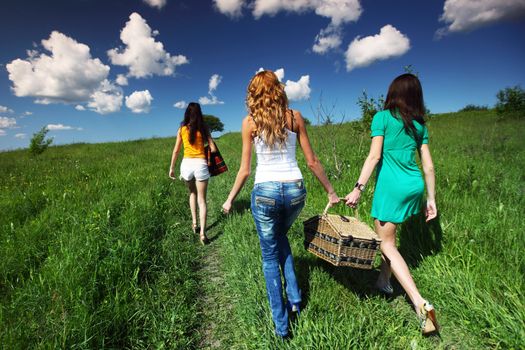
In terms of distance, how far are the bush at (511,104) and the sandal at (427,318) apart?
32115 millimetres

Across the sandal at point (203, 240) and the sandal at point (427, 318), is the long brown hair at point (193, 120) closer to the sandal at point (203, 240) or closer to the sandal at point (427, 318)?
the sandal at point (203, 240)

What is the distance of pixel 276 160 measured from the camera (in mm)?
2227

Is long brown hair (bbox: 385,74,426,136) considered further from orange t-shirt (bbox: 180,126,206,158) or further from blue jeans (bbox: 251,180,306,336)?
orange t-shirt (bbox: 180,126,206,158)

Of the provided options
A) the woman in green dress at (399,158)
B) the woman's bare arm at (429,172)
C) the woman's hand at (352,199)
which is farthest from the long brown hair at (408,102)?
the woman's hand at (352,199)

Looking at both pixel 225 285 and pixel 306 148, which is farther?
pixel 225 285

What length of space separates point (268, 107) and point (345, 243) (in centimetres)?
135

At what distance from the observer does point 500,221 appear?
→ 352 cm

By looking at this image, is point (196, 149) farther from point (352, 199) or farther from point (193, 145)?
point (352, 199)

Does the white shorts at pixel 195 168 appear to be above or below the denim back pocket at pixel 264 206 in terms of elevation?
above

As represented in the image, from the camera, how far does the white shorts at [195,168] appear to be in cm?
496

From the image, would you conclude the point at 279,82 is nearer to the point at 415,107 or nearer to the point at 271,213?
the point at 271,213

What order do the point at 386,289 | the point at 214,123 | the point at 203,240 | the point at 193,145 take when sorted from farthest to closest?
1. the point at 214,123
2. the point at 193,145
3. the point at 203,240
4. the point at 386,289

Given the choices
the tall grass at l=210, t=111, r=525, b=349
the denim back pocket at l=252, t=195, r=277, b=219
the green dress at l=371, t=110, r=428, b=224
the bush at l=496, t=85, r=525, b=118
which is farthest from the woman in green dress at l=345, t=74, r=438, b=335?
the bush at l=496, t=85, r=525, b=118

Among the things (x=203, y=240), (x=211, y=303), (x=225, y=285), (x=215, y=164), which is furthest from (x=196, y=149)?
(x=211, y=303)
